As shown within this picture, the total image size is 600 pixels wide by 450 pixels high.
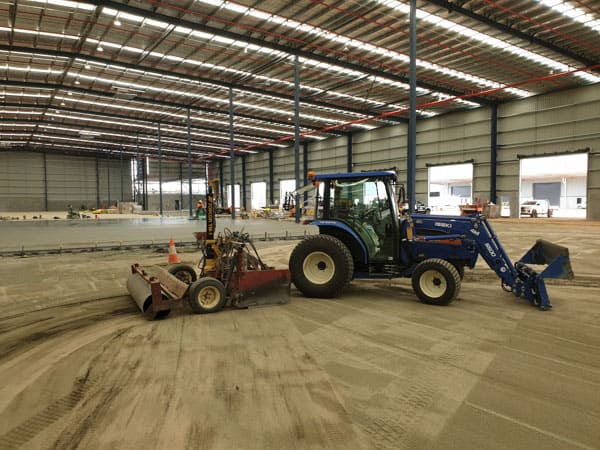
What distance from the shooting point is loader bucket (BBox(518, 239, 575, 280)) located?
5.06 m

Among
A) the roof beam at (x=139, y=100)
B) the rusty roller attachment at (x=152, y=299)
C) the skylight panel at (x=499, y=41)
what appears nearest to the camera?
the rusty roller attachment at (x=152, y=299)

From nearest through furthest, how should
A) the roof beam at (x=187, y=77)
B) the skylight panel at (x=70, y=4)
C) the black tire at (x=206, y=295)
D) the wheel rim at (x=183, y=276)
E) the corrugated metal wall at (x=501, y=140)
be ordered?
the black tire at (x=206, y=295) < the wheel rim at (x=183, y=276) < the skylight panel at (x=70, y=4) < the roof beam at (x=187, y=77) < the corrugated metal wall at (x=501, y=140)

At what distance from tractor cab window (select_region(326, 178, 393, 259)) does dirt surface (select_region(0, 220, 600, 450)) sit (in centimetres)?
96

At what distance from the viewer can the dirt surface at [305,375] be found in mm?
2562

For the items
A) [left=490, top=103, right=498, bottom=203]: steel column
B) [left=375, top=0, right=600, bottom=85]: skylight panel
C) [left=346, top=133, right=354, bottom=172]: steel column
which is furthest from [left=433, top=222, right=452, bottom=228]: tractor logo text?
[left=346, top=133, right=354, bottom=172]: steel column

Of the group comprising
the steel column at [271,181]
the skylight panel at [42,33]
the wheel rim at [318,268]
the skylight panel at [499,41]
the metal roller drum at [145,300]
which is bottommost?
the metal roller drum at [145,300]

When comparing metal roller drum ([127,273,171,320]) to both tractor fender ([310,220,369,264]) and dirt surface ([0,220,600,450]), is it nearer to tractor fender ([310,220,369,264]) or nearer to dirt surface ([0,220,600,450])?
dirt surface ([0,220,600,450])

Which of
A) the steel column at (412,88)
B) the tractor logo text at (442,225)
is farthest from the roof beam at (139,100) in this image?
the tractor logo text at (442,225)

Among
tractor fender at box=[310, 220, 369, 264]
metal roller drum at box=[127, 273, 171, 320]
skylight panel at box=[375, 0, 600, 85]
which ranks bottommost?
metal roller drum at box=[127, 273, 171, 320]

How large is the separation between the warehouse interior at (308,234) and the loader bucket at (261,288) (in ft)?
0.49

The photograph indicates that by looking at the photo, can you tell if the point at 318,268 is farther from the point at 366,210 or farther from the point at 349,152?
the point at 349,152

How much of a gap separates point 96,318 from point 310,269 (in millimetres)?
3158

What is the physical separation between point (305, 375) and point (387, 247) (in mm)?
3087

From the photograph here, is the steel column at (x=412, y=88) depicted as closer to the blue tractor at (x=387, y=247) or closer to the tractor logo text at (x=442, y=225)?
the tractor logo text at (x=442, y=225)
